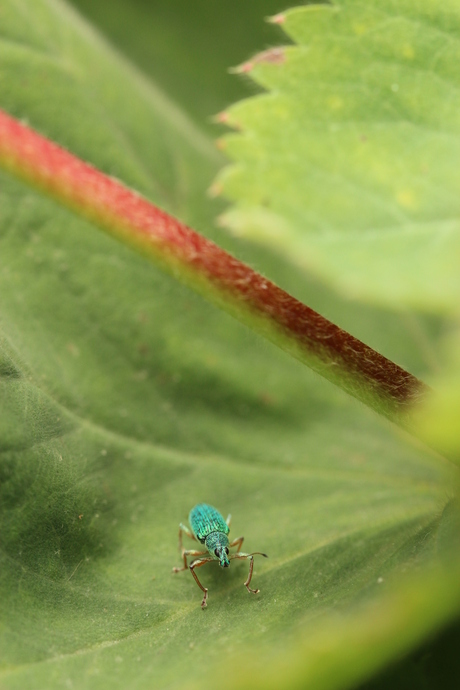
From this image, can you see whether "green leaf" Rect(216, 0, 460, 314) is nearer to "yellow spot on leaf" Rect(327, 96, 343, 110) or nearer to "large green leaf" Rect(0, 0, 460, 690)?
"yellow spot on leaf" Rect(327, 96, 343, 110)

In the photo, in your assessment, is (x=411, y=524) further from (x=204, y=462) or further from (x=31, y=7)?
(x=31, y=7)

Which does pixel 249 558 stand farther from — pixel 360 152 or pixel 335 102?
pixel 335 102

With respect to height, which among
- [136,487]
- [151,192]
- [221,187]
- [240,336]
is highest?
[151,192]

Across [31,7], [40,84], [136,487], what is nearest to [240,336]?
[136,487]

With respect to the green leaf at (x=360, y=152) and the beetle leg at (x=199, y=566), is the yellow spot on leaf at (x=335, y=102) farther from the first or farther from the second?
the beetle leg at (x=199, y=566)

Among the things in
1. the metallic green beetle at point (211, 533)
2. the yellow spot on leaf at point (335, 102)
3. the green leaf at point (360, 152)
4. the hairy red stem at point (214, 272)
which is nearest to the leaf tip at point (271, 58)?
the green leaf at point (360, 152)

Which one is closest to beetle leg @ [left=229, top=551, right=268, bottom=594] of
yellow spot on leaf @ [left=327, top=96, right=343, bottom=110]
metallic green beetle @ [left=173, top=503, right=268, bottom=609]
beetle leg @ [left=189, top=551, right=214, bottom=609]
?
metallic green beetle @ [left=173, top=503, right=268, bottom=609]
